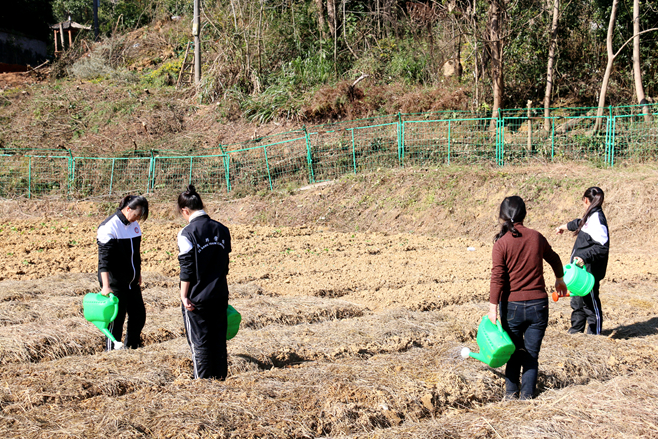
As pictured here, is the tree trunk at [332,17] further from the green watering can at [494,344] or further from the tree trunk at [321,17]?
the green watering can at [494,344]

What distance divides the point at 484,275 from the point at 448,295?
1552mm

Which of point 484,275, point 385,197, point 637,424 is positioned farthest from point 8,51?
point 637,424

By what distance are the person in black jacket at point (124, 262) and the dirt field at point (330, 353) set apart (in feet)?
1.09

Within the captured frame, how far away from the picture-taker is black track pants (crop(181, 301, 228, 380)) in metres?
3.90

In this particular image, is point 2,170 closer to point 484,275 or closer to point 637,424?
point 484,275

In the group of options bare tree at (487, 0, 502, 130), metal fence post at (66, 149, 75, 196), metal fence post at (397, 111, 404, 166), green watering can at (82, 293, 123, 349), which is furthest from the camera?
metal fence post at (66, 149, 75, 196)

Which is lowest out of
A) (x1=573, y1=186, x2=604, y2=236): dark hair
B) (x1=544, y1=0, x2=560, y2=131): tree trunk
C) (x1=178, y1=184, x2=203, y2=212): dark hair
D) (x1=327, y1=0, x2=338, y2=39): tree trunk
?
(x1=573, y1=186, x2=604, y2=236): dark hair

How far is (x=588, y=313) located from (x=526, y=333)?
2121mm

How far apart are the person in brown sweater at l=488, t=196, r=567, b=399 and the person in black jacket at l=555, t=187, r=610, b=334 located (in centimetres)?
182

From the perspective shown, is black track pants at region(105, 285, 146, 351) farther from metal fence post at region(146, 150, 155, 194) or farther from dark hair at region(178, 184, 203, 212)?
metal fence post at region(146, 150, 155, 194)

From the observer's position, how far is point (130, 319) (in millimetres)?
4953

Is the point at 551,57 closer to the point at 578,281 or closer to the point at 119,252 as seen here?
the point at 578,281

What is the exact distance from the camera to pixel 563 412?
3.08 m

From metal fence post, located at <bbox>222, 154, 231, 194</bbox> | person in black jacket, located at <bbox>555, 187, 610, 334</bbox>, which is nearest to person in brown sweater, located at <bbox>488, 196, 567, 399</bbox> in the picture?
person in black jacket, located at <bbox>555, 187, 610, 334</bbox>
